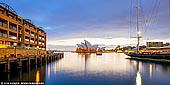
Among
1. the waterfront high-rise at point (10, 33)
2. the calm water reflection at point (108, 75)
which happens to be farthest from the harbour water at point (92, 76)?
the waterfront high-rise at point (10, 33)

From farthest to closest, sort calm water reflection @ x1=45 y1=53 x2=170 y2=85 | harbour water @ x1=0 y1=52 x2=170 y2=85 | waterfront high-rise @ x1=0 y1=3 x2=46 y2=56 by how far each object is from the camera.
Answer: waterfront high-rise @ x1=0 y1=3 x2=46 y2=56, calm water reflection @ x1=45 y1=53 x2=170 y2=85, harbour water @ x1=0 y1=52 x2=170 y2=85

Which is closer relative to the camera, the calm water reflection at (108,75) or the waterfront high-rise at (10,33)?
the calm water reflection at (108,75)

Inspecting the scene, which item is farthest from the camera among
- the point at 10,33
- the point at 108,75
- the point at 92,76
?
the point at 10,33

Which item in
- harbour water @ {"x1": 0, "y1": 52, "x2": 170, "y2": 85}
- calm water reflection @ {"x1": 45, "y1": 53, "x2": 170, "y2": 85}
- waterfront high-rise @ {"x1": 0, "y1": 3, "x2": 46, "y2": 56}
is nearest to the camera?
harbour water @ {"x1": 0, "y1": 52, "x2": 170, "y2": 85}

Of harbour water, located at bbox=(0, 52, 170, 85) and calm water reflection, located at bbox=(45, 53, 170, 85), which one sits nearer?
harbour water, located at bbox=(0, 52, 170, 85)

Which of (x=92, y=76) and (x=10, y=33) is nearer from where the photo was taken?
(x=92, y=76)

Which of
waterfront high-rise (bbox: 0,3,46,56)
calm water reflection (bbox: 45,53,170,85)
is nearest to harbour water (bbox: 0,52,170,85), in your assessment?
calm water reflection (bbox: 45,53,170,85)

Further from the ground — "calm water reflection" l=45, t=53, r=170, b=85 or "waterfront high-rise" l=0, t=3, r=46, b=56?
"waterfront high-rise" l=0, t=3, r=46, b=56

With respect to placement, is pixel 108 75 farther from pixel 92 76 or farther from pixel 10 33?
pixel 10 33

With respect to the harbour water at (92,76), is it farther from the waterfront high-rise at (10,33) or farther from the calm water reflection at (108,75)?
the waterfront high-rise at (10,33)

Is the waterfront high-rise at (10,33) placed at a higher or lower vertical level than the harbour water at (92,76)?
higher

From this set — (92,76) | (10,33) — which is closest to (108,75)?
(92,76)

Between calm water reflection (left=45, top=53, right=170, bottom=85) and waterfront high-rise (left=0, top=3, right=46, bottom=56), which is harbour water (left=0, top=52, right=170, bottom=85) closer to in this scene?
calm water reflection (left=45, top=53, right=170, bottom=85)

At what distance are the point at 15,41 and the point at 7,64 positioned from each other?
105ft
